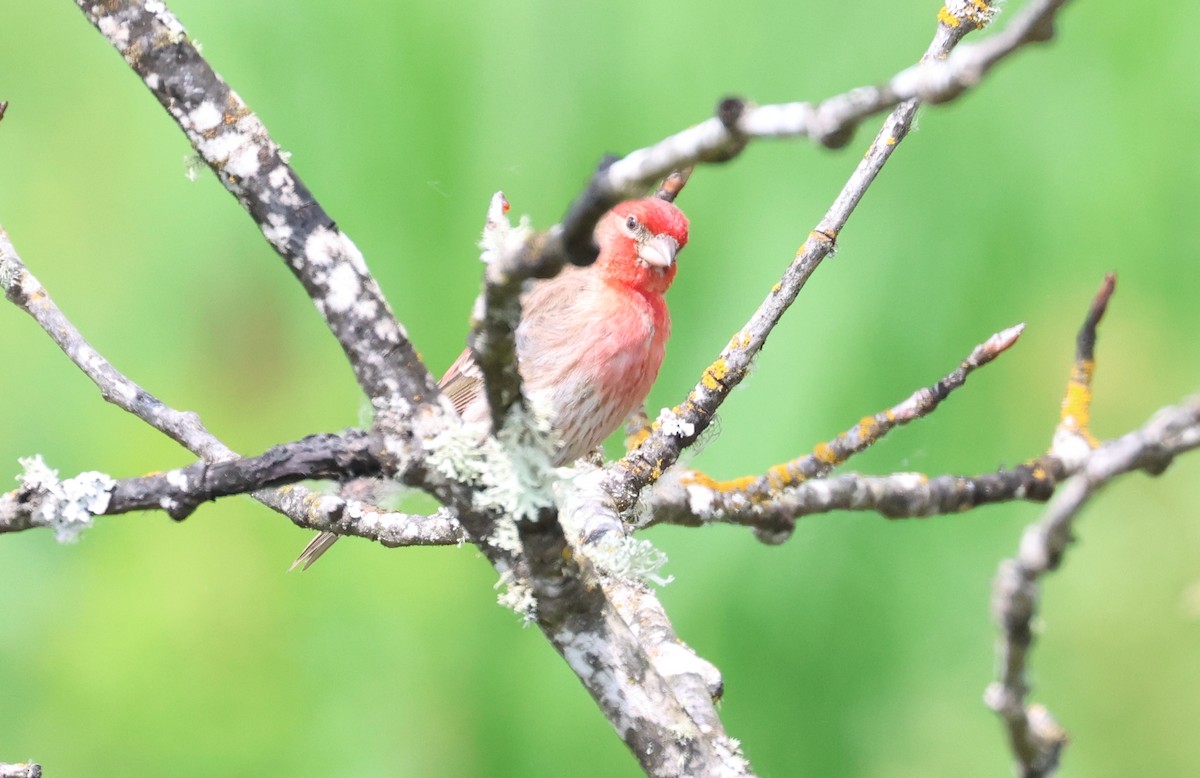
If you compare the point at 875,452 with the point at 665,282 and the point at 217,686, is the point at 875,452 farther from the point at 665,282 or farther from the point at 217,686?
the point at 217,686

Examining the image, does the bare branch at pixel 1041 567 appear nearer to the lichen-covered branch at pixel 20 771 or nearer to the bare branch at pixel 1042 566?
the bare branch at pixel 1042 566

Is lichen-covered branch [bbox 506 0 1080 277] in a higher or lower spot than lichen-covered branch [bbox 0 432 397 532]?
lower

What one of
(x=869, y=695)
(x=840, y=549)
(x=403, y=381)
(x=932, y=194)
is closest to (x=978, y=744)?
(x=869, y=695)

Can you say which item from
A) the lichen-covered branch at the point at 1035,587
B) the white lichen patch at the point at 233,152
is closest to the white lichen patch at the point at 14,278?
the white lichen patch at the point at 233,152

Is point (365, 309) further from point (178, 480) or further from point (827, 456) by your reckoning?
point (827, 456)

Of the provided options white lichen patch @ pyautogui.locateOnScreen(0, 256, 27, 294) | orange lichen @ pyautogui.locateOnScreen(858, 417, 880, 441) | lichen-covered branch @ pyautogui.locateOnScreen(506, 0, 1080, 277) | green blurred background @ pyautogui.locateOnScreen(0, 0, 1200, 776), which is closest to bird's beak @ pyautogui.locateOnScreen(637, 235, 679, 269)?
green blurred background @ pyautogui.locateOnScreen(0, 0, 1200, 776)

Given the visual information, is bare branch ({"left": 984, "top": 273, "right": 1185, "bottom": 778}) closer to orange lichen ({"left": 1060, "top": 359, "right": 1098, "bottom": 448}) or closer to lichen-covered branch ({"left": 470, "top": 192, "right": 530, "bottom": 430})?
orange lichen ({"left": 1060, "top": 359, "right": 1098, "bottom": 448})

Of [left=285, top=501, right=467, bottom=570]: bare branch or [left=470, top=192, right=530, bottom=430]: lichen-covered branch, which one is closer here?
[left=470, top=192, right=530, bottom=430]: lichen-covered branch
